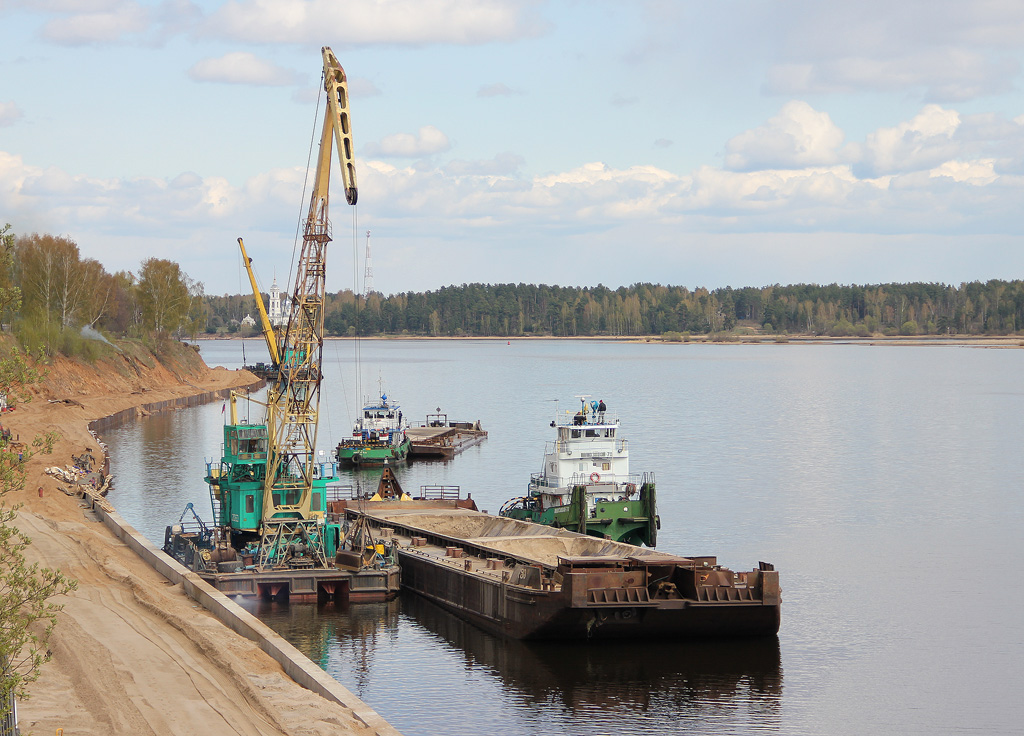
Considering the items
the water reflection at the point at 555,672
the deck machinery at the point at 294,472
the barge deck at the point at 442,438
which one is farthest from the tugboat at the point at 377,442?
the water reflection at the point at 555,672

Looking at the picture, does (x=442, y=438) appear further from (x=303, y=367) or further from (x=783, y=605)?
(x=783, y=605)

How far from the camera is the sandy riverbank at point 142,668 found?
21672 mm

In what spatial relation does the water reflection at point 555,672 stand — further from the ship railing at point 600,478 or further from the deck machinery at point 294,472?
the ship railing at point 600,478

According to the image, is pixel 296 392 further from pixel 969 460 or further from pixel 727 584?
pixel 969 460

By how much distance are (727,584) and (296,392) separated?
18.3m

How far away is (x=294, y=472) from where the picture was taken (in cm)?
4512

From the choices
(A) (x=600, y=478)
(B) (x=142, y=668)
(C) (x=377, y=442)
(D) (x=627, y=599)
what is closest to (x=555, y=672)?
(D) (x=627, y=599)

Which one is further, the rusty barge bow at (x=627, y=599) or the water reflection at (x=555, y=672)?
the rusty barge bow at (x=627, y=599)

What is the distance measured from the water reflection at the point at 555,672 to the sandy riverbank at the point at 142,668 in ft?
13.1

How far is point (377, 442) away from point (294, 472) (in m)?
42.1

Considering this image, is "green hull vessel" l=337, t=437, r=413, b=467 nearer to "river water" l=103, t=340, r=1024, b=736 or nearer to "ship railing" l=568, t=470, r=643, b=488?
"river water" l=103, t=340, r=1024, b=736

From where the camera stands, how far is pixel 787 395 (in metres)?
149

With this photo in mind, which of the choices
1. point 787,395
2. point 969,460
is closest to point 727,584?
point 969,460

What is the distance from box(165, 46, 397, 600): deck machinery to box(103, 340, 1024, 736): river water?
2.89 metres
